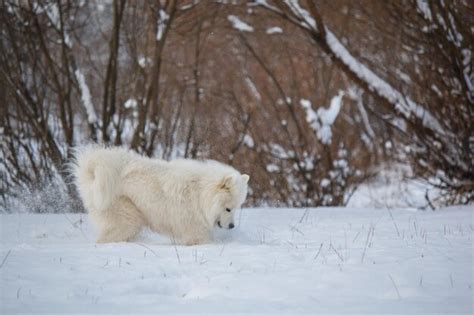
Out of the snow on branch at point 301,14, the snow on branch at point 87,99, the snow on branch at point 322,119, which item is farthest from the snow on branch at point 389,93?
the snow on branch at point 87,99

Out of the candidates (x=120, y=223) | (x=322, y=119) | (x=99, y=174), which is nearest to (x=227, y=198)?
(x=120, y=223)

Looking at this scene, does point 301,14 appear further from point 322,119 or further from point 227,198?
point 227,198

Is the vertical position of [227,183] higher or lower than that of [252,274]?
higher

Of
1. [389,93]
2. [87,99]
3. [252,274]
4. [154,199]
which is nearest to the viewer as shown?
[252,274]

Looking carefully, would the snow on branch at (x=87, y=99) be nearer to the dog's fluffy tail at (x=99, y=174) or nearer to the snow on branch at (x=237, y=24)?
the snow on branch at (x=237, y=24)

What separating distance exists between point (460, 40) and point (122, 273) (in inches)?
361

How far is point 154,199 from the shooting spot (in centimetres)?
707

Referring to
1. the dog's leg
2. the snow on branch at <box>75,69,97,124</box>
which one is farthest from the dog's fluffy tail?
the snow on branch at <box>75,69,97,124</box>

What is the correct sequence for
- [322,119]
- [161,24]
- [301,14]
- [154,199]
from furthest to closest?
[322,119] → [161,24] → [301,14] → [154,199]

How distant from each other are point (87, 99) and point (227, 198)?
8.40m

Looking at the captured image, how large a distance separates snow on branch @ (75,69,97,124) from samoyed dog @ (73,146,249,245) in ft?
23.4

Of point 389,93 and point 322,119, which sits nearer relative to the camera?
point 389,93

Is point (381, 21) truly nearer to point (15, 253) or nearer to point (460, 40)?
point (460, 40)

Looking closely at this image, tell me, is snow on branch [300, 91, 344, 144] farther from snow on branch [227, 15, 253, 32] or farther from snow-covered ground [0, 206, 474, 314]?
snow-covered ground [0, 206, 474, 314]
